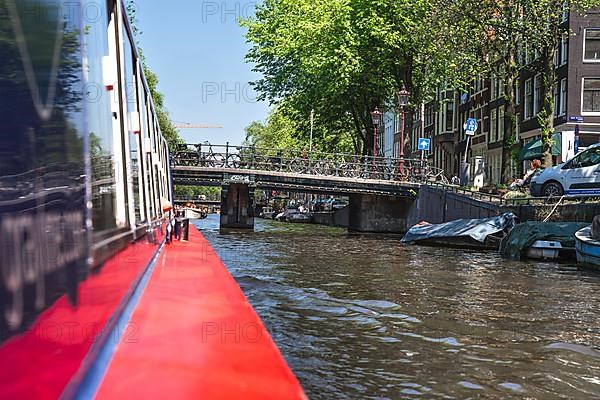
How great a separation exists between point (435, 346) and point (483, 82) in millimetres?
41773

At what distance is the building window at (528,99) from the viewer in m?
36.9

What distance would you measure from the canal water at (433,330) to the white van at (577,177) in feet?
22.1

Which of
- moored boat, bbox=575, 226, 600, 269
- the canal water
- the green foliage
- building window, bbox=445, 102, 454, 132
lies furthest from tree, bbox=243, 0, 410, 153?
the canal water

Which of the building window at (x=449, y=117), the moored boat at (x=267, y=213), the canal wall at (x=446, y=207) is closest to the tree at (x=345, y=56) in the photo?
the canal wall at (x=446, y=207)

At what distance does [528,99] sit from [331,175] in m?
10.6

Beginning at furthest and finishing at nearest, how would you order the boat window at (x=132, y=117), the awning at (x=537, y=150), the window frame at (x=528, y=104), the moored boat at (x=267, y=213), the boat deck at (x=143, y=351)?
the moored boat at (x=267, y=213)
the window frame at (x=528, y=104)
the awning at (x=537, y=150)
the boat window at (x=132, y=117)
the boat deck at (x=143, y=351)

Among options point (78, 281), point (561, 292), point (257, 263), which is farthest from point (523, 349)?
point (257, 263)

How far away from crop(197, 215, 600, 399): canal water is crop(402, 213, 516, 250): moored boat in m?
7.44

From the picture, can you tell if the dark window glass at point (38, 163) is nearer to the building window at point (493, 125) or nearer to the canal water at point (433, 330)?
the canal water at point (433, 330)

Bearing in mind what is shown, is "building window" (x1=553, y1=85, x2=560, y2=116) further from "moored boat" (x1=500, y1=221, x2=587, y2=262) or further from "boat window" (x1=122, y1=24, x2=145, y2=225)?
"boat window" (x1=122, y1=24, x2=145, y2=225)

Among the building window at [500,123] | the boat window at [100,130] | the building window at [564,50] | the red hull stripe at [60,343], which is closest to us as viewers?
the red hull stripe at [60,343]

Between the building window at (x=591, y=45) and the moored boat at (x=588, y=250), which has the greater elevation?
the building window at (x=591, y=45)

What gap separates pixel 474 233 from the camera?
22.1 meters

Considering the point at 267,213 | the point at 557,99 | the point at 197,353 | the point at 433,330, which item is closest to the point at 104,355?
the point at 197,353
